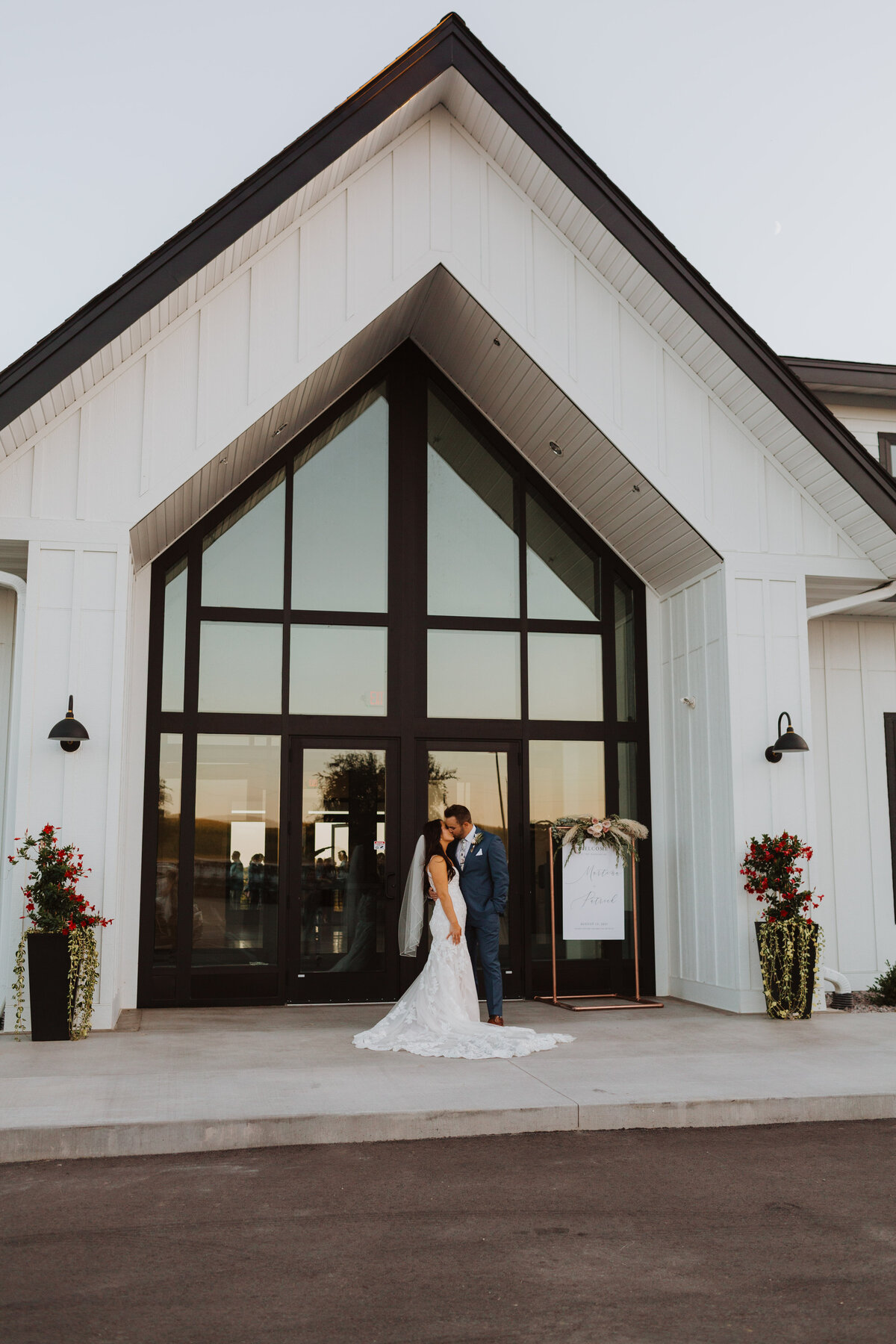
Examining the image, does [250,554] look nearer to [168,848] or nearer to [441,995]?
[168,848]

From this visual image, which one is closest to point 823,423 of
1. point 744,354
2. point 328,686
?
point 744,354

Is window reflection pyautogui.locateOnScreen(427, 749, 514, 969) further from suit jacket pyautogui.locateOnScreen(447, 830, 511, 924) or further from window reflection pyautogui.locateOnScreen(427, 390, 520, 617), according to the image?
window reflection pyautogui.locateOnScreen(427, 390, 520, 617)

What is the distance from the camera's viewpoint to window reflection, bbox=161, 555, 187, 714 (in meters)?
9.62

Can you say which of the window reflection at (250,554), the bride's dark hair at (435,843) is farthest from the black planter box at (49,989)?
the window reflection at (250,554)

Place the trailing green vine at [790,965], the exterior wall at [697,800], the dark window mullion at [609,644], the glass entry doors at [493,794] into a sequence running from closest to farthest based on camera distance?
the trailing green vine at [790,965]
the exterior wall at [697,800]
the glass entry doors at [493,794]
the dark window mullion at [609,644]

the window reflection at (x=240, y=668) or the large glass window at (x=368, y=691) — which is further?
the window reflection at (x=240, y=668)

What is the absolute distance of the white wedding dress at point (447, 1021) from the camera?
732 centimetres

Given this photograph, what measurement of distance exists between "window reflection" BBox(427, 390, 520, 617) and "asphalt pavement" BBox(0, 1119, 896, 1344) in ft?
18.8

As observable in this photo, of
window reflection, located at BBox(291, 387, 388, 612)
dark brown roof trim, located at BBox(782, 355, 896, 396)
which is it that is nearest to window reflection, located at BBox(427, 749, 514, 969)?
window reflection, located at BBox(291, 387, 388, 612)

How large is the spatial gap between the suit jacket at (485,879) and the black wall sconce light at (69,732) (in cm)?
305

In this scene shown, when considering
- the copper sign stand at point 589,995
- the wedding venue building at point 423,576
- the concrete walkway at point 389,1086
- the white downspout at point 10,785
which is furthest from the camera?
the copper sign stand at point 589,995

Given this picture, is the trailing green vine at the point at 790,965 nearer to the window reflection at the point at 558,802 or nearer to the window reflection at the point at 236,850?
the window reflection at the point at 558,802

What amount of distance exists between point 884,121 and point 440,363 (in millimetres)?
8263

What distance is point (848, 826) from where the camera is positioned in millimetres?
10672
